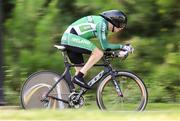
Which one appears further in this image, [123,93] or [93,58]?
[123,93]

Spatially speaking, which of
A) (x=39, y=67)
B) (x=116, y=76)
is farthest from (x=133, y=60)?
(x=116, y=76)

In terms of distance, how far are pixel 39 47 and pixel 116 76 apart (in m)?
3.52

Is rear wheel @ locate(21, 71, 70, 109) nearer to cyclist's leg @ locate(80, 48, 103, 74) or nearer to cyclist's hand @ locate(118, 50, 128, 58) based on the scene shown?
cyclist's leg @ locate(80, 48, 103, 74)

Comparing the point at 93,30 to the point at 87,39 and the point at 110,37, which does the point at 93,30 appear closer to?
the point at 87,39

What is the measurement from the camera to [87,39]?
29.2ft

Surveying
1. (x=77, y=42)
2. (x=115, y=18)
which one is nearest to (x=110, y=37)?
(x=115, y=18)

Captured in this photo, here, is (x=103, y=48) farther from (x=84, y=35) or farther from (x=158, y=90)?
(x=158, y=90)

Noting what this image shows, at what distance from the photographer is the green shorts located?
345 inches

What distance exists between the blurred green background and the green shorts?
2.73 m

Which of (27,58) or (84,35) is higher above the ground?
(84,35)

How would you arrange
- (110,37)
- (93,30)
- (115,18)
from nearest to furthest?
(93,30) → (115,18) → (110,37)

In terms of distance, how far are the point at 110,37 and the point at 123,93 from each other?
3391 millimetres

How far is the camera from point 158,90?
1129 cm

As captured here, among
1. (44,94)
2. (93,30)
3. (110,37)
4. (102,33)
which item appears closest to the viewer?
(102,33)
